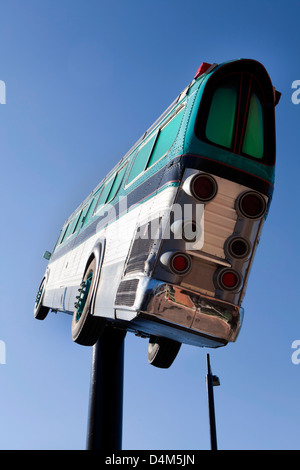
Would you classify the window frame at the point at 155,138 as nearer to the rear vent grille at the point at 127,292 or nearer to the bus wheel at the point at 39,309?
the rear vent grille at the point at 127,292

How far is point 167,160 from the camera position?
4.75 m

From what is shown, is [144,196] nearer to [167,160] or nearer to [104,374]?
[167,160]

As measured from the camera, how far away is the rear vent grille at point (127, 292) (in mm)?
4406

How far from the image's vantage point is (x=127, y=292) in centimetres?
456

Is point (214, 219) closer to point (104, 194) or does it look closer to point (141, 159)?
point (141, 159)

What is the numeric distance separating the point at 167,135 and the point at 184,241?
1.41 meters

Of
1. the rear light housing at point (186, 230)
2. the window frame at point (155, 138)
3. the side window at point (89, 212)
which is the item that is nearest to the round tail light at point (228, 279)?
the rear light housing at point (186, 230)

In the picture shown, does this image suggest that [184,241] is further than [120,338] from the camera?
No

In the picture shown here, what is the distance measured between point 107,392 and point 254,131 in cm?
379

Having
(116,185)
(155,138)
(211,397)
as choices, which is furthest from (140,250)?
(211,397)

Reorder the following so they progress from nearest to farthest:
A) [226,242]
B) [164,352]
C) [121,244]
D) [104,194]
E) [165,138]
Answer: [226,242], [165,138], [121,244], [164,352], [104,194]

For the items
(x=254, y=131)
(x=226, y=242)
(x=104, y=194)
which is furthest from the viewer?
(x=104, y=194)

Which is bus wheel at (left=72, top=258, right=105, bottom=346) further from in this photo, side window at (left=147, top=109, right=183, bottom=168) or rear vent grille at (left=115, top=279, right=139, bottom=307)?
side window at (left=147, top=109, right=183, bottom=168)
